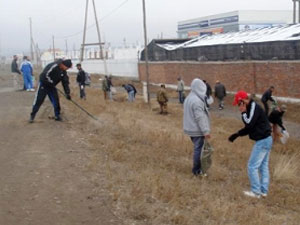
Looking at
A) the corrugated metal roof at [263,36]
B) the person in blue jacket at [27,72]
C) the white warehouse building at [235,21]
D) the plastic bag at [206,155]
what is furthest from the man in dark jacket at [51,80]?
the white warehouse building at [235,21]

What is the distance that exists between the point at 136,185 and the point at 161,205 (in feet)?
1.97

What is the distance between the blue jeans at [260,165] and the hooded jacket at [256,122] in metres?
0.10

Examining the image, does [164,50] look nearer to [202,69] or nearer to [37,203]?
[202,69]

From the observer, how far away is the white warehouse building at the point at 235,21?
64.2 meters

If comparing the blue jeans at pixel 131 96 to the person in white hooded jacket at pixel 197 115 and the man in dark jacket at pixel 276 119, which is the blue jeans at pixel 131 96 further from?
the person in white hooded jacket at pixel 197 115

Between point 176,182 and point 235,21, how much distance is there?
201 feet

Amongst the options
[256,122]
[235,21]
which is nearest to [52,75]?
[256,122]

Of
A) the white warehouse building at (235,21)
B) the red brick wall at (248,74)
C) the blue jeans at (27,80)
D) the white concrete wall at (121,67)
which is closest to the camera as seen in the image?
the blue jeans at (27,80)

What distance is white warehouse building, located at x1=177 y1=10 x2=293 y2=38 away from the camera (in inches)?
2527

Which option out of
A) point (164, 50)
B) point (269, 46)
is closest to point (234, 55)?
point (269, 46)

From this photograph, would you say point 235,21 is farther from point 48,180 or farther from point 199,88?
point 48,180

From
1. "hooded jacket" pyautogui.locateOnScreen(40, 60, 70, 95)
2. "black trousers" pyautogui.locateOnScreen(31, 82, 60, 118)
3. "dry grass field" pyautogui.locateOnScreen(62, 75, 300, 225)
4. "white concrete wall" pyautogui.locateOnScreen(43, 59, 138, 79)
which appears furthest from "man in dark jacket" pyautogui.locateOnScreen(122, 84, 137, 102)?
"white concrete wall" pyautogui.locateOnScreen(43, 59, 138, 79)

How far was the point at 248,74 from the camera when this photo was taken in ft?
78.1

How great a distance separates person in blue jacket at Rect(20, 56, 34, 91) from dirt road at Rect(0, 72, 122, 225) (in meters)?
7.81
